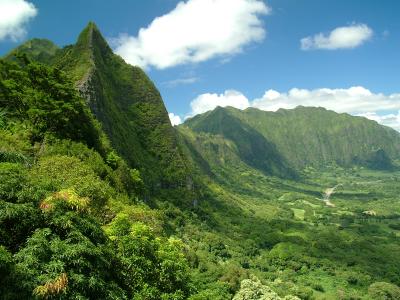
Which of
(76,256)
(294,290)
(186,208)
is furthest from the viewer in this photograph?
(186,208)

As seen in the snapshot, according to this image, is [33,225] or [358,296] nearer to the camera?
[33,225]

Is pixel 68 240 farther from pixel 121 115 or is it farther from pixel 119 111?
pixel 119 111

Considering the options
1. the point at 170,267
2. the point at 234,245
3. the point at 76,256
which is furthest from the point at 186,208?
the point at 76,256

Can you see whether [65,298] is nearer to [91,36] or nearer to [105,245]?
[105,245]

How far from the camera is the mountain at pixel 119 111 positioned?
5101 inches

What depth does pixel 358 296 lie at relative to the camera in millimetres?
135750

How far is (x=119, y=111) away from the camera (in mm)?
169875

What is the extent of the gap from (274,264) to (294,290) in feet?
130

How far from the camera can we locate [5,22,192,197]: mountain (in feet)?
425

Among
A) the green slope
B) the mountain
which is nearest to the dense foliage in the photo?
the mountain

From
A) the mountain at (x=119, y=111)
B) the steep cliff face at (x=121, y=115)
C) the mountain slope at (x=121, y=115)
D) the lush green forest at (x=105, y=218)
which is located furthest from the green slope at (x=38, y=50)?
the steep cliff face at (x=121, y=115)

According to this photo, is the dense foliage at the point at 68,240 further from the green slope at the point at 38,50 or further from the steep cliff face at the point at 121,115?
the green slope at the point at 38,50

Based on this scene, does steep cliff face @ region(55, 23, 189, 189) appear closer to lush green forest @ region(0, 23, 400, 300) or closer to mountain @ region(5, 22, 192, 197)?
mountain @ region(5, 22, 192, 197)

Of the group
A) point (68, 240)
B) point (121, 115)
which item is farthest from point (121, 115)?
point (68, 240)
